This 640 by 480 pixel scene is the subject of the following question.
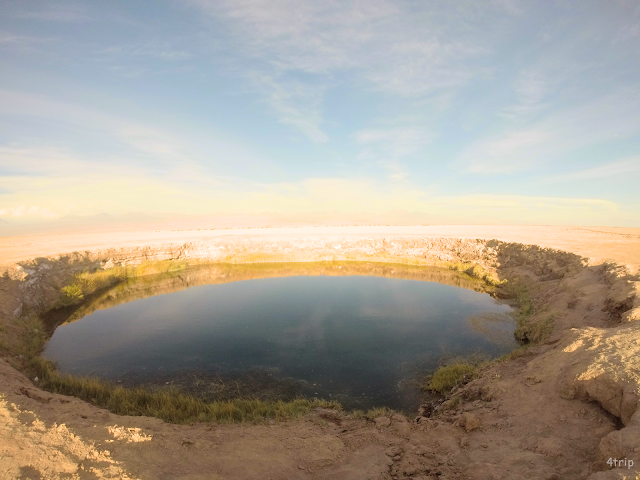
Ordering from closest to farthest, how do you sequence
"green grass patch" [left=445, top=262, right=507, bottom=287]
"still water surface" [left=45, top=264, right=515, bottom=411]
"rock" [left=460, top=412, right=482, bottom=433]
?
"rock" [left=460, top=412, right=482, bottom=433], "still water surface" [left=45, top=264, right=515, bottom=411], "green grass patch" [left=445, top=262, right=507, bottom=287]

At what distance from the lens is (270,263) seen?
32.7 meters

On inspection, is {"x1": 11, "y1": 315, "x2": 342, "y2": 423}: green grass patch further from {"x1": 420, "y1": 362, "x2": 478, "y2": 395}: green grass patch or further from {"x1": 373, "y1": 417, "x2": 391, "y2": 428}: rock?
{"x1": 420, "y1": 362, "x2": 478, "y2": 395}: green grass patch

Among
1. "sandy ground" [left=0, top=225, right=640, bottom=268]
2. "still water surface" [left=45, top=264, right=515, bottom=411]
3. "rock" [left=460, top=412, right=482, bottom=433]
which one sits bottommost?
"still water surface" [left=45, top=264, right=515, bottom=411]

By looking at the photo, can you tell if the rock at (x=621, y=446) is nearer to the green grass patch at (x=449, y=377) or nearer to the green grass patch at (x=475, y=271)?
the green grass patch at (x=449, y=377)

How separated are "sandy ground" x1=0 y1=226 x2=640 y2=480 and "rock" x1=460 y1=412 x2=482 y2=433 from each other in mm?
24

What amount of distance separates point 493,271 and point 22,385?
2847 centimetres

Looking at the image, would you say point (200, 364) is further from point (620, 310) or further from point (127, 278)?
point (127, 278)

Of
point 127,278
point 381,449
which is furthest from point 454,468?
point 127,278

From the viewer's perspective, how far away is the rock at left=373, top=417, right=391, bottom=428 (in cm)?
732

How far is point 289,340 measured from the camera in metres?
14.1

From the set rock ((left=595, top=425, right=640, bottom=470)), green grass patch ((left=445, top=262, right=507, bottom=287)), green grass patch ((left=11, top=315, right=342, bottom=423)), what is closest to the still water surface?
green grass patch ((left=11, top=315, right=342, bottom=423))

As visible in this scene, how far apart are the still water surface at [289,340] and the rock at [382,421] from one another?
5.81ft

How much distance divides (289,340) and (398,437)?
26.4ft

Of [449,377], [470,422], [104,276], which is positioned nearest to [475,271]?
[449,377]
